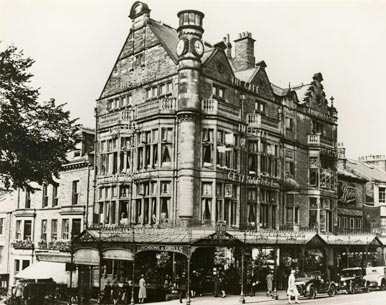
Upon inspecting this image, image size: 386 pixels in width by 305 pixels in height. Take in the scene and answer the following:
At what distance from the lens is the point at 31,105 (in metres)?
24.1

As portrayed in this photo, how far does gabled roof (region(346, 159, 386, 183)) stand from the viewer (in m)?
53.0

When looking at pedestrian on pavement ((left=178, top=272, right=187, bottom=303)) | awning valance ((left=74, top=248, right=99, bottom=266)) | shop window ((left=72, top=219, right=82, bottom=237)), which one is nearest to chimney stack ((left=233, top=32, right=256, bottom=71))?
shop window ((left=72, top=219, right=82, bottom=237))

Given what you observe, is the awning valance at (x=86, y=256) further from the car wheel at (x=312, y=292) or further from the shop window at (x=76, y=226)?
the car wheel at (x=312, y=292)

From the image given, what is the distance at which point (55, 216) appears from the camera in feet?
135

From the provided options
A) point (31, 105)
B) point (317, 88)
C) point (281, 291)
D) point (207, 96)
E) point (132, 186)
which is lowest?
point (281, 291)

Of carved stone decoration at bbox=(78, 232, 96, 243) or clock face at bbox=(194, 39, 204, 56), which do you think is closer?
carved stone decoration at bbox=(78, 232, 96, 243)

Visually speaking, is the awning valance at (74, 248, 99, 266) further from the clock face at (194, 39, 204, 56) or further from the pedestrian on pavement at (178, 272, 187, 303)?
the clock face at (194, 39, 204, 56)

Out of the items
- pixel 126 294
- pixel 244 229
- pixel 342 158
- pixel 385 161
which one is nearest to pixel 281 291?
pixel 244 229

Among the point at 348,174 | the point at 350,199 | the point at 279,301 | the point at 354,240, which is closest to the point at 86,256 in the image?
the point at 279,301

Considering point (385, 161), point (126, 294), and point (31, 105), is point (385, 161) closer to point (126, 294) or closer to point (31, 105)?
point (126, 294)

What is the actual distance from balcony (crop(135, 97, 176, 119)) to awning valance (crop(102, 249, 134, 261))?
895 cm

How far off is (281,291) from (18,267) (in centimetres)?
2336

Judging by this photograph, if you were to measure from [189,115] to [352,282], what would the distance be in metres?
14.0

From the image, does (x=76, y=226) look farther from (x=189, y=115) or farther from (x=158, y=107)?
(x=189, y=115)
